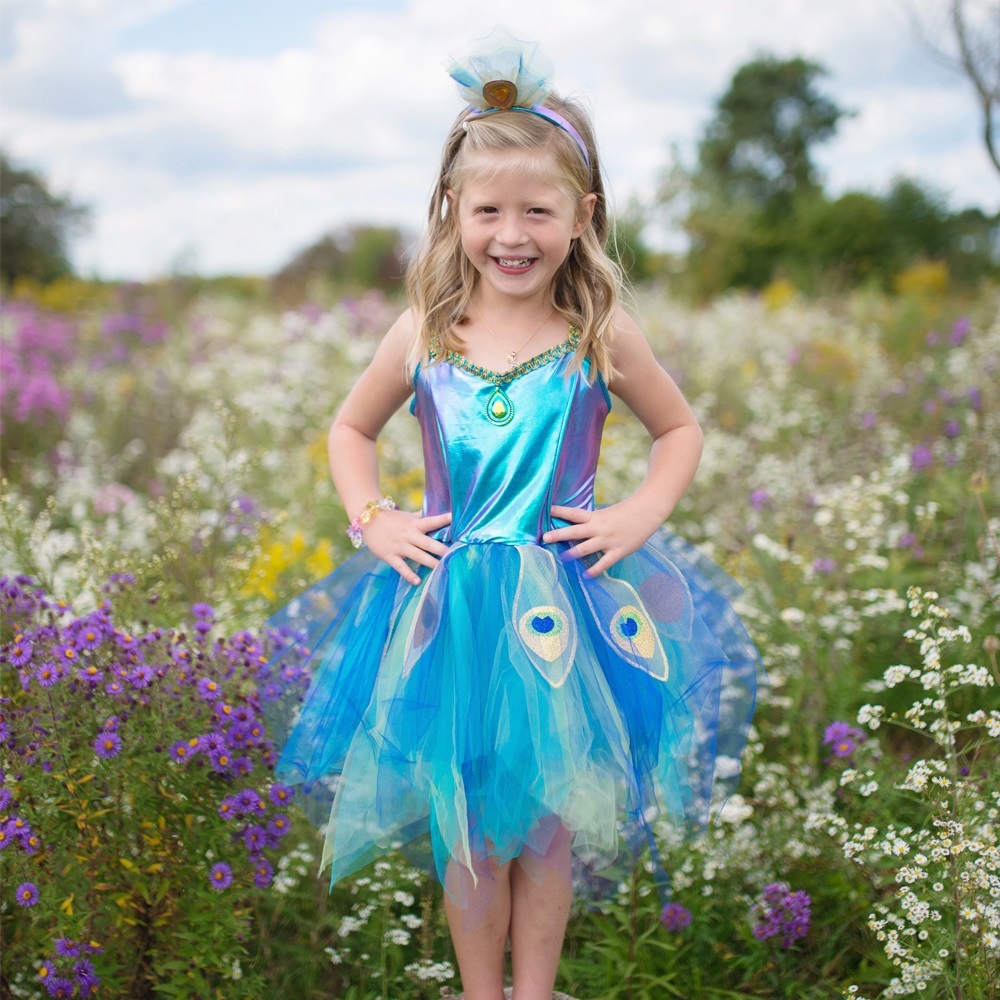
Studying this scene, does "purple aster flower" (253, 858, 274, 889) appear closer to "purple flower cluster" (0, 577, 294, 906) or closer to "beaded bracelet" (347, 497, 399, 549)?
"purple flower cluster" (0, 577, 294, 906)

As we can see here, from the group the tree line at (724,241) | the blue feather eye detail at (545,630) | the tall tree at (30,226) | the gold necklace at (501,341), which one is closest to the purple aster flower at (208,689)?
the blue feather eye detail at (545,630)

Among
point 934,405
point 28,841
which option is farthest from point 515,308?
point 934,405

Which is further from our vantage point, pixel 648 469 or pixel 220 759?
pixel 648 469

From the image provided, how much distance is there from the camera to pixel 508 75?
1872 millimetres

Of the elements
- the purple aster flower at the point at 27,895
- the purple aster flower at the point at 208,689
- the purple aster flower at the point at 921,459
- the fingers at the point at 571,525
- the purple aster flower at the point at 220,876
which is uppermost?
the purple aster flower at the point at 921,459

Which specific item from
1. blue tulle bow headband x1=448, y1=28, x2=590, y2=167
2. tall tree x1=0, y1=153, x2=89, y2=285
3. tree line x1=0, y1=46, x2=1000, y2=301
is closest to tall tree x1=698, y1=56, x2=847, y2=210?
tree line x1=0, y1=46, x2=1000, y2=301

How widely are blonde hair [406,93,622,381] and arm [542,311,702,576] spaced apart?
0.08 m

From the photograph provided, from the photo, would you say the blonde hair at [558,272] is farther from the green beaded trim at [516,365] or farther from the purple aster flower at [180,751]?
the purple aster flower at [180,751]

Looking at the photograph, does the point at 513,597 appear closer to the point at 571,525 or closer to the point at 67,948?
the point at 571,525

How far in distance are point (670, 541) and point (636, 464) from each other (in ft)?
6.55

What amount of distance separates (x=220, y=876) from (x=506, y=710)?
71cm

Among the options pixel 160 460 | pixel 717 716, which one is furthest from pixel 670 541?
pixel 160 460

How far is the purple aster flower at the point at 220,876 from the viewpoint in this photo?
1.87 meters

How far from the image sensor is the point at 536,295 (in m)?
2.03
